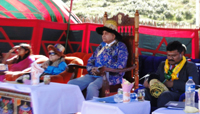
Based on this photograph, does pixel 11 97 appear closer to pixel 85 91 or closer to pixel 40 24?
pixel 85 91

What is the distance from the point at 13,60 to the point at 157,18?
10476mm

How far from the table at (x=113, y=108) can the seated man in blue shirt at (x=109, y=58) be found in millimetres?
1306

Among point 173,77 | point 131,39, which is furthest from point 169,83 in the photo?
point 131,39

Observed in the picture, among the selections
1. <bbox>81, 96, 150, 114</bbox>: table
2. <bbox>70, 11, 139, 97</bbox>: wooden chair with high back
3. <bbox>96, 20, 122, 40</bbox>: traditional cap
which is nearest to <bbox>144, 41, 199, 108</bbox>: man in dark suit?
<bbox>81, 96, 150, 114</bbox>: table

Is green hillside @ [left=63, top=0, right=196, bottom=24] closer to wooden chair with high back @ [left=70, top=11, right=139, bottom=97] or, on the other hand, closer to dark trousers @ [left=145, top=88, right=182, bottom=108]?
wooden chair with high back @ [left=70, top=11, right=139, bottom=97]

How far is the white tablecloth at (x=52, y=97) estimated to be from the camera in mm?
2926

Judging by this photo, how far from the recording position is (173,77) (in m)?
3.35

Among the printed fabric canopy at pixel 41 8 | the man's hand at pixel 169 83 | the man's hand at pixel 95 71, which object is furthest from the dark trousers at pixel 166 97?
the printed fabric canopy at pixel 41 8

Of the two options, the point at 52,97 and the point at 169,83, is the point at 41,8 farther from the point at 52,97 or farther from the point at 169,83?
the point at 169,83

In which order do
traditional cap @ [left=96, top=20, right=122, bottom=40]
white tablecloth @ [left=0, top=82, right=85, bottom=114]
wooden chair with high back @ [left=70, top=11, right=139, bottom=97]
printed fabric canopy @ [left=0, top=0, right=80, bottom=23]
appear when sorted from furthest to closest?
1. printed fabric canopy @ [left=0, top=0, right=80, bottom=23]
2. wooden chair with high back @ [left=70, top=11, right=139, bottom=97]
3. traditional cap @ [left=96, top=20, right=122, bottom=40]
4. white tablecloth @ [left=0, top=82, right=85, bottom=114]

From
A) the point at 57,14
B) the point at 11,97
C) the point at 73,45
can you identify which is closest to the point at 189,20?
the point at 57,14

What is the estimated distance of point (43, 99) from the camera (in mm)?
2965

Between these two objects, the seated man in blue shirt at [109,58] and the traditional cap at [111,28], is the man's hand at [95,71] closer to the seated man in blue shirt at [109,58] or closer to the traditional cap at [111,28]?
the seated man in blue shirt at [109,58]

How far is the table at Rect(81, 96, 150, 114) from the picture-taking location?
7.64 feet
